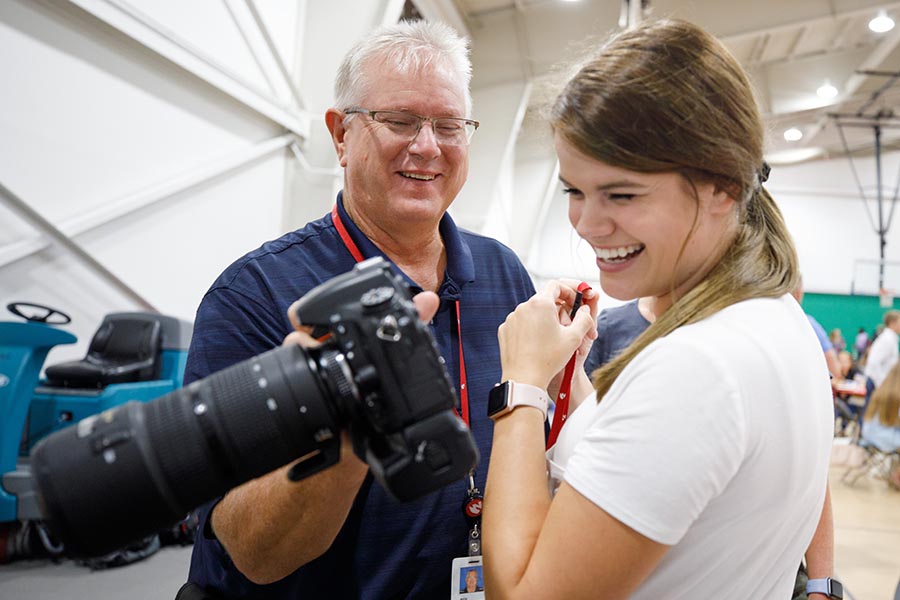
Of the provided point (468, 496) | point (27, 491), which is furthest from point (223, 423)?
point (27, 491)

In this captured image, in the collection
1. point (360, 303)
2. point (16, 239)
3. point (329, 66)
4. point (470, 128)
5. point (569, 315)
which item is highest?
point (329, 66)

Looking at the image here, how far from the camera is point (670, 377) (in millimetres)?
736

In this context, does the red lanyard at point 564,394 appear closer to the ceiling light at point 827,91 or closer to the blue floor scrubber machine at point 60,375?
the blue floor scrubber machine at point 60,375

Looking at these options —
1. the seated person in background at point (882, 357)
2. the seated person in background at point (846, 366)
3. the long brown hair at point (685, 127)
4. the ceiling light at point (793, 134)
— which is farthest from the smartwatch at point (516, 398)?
the ceiling light at point (793, 134)

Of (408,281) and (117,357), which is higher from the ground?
(408,281)

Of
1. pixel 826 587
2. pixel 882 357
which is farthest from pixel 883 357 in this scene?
pixel 826 587

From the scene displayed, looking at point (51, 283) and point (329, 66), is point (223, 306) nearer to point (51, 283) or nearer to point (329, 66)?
point (51, 283)

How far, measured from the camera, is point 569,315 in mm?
1195

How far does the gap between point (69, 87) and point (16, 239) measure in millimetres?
810

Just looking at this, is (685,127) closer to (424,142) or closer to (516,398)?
(516,398)

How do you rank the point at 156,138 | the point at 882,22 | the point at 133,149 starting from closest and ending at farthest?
the point at 133,149
the point at 156,138
the point at 882,22

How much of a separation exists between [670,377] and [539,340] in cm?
32

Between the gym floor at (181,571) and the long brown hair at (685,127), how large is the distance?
2810 mm

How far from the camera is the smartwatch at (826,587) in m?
1.60
